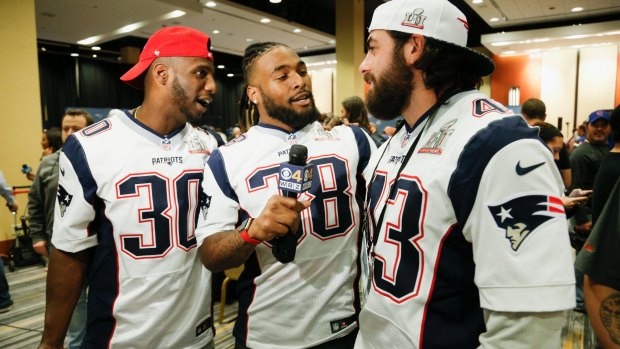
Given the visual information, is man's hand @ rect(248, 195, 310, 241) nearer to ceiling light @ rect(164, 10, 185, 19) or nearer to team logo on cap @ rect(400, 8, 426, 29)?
team logo on cap @ rect(400, 8, 426, 29)

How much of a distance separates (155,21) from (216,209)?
9.87 metres

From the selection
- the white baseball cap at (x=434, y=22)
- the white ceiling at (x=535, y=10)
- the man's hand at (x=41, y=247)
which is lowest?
the man's hand at (x=41, y=247)

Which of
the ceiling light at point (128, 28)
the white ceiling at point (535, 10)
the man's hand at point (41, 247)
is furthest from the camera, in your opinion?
the ceiling light at point (128, 28)

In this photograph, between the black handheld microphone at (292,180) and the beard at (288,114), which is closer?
the black handheld microphone at (292,180)

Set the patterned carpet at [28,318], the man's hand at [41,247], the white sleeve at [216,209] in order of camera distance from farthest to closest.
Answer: the patterned carpet at [28,318], the man's hand at [41,247], the white sleeve at [216,209]

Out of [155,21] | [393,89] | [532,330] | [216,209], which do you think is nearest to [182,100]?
[216,209]

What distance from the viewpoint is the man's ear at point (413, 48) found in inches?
47.3

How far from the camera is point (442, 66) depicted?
47.1 inches

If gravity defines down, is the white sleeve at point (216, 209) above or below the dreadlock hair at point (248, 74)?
below

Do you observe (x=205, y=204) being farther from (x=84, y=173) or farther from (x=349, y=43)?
(x=349, y=43)

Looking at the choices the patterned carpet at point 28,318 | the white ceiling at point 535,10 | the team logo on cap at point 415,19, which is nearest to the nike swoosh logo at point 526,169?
the team logo on cap at point 415,19

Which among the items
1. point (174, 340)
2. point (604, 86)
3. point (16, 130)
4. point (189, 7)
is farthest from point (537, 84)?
point (174, 340)

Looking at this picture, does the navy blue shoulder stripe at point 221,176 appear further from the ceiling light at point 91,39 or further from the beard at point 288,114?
the ceiling light at point 91,39

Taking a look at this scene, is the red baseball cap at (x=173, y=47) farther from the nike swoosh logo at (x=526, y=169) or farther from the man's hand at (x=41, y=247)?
the man's hand at (x=41, y=247)
